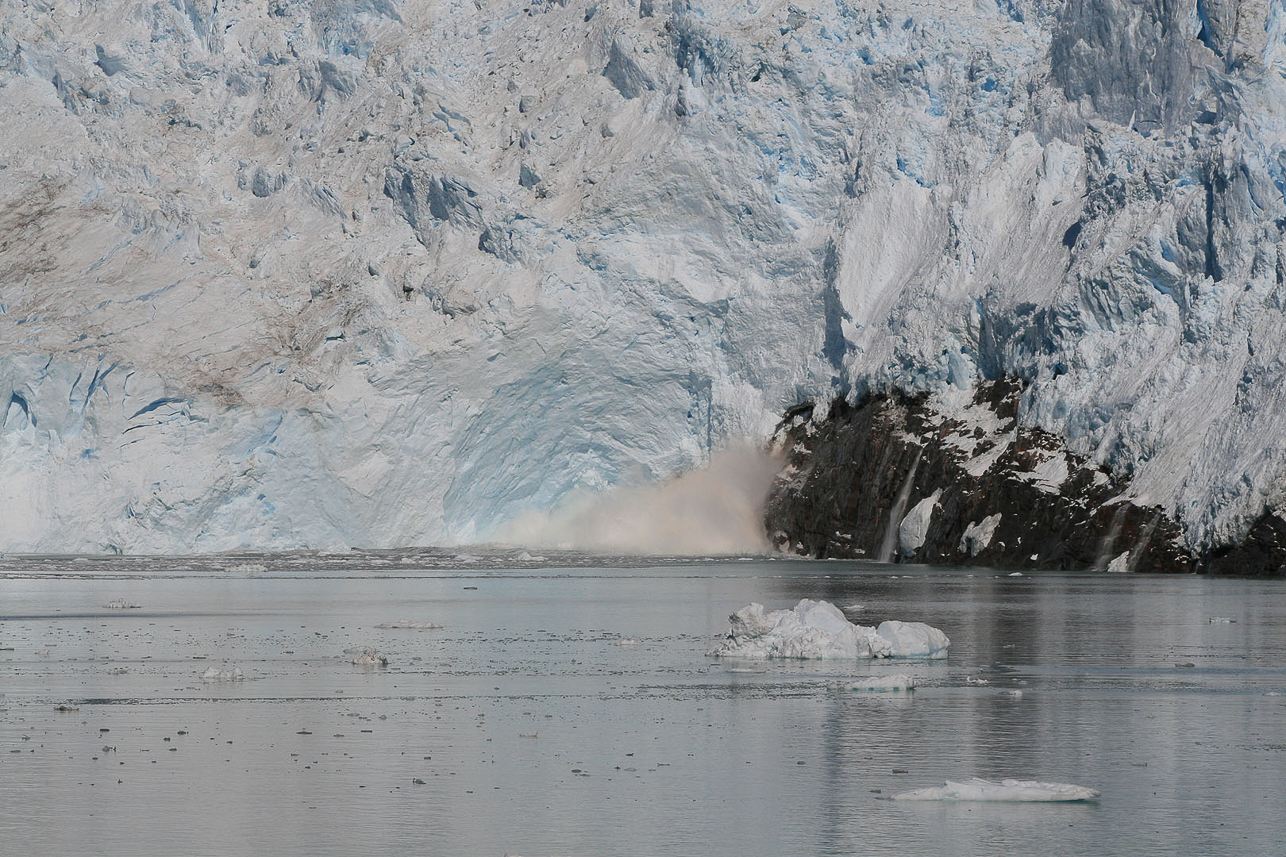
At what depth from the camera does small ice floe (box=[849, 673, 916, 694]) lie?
17.8 meters

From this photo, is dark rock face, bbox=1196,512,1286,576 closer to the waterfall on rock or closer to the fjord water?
the fjord water

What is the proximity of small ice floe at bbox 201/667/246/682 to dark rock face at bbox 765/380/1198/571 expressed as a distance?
31039mm

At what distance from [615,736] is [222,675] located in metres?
6.41

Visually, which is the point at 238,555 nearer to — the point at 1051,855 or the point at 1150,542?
the point at 1150,542

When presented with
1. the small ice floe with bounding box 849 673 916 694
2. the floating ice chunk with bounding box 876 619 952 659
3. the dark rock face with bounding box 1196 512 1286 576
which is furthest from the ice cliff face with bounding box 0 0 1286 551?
the small ice floe with bounding box 849 673 916 694

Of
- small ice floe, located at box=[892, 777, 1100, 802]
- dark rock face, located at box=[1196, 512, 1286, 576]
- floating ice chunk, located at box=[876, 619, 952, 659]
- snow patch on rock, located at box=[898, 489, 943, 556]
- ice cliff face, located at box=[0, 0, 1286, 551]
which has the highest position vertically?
ice cliff face, located at box=[0, 0, 1286, 551]

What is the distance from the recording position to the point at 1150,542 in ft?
156

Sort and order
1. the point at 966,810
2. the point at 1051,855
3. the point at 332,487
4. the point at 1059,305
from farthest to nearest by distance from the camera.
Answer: the point at 332,487 → the point at 1059,305 → the point at 966,810 → the point at 1051,855

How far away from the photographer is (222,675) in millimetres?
19094

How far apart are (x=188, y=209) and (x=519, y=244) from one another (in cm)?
1285

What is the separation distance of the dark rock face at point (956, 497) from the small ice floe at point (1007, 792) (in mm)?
33519

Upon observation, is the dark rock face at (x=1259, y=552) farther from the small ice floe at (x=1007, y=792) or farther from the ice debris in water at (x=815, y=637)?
the small ice floe at (x=1007, y=792)

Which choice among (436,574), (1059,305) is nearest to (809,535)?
(1059,305)

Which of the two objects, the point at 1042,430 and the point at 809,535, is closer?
the point at 1042,430
